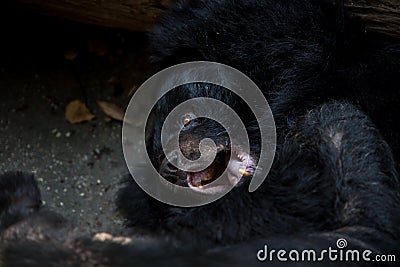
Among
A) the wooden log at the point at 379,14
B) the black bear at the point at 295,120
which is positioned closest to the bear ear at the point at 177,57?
the black bear at the point at 295,120

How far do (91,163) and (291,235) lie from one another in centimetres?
194

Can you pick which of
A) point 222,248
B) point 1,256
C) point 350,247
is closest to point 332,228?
point 350,247

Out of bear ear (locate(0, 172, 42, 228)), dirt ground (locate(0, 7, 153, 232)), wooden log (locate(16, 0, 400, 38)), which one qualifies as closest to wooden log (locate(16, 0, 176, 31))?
wooden log (locate(16, 0, 400, 38))

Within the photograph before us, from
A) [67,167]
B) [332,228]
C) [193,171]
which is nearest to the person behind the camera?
[332,228]

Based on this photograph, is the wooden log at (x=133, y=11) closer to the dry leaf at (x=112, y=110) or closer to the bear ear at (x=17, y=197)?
→ the dry leaf at (x=112, y=110)

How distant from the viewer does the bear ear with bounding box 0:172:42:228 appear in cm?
291

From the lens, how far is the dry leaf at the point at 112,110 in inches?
184

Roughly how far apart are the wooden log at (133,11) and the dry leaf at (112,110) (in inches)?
19.2

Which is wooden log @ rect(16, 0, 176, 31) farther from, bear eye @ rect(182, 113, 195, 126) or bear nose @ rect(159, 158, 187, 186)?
bear nose @ rect(159, 158, 187, 186)

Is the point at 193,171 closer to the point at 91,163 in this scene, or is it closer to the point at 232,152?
the point at 232,152

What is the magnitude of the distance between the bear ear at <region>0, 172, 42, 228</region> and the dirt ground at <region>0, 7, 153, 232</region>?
3.72 ft

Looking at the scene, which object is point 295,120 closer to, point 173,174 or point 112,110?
point 173,174

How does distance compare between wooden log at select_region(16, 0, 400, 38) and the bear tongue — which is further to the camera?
wooden log at select_region(16, 0, 400, 38)

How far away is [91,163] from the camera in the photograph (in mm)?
4535
